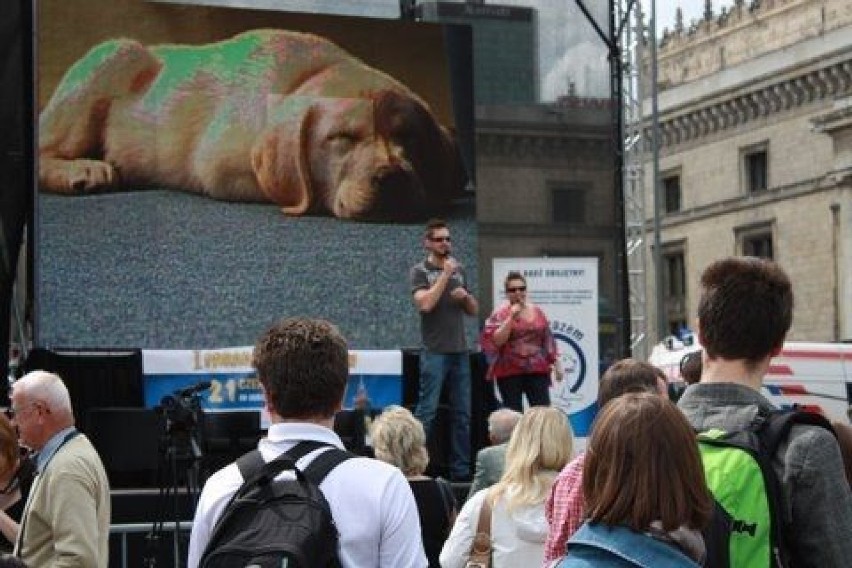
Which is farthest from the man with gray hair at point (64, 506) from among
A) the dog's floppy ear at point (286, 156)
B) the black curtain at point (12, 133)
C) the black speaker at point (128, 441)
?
the dog's floppy ear at point (286, 156)

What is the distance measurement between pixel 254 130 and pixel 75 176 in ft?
5.29

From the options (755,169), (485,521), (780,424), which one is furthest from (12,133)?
(755,169)

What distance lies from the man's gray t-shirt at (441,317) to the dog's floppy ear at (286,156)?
241cm

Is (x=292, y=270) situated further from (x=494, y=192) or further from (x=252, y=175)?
(x=494, y=192)

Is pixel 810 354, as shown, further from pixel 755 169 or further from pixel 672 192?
pixel 672 192

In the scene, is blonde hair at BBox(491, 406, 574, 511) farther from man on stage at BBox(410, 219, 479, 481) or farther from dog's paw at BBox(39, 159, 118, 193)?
dog's paw at BBox(39, 159, 118, 193)

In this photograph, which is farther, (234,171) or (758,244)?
(758,244)

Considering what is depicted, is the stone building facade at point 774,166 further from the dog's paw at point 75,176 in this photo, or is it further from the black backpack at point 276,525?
the black backpack at point 276,525

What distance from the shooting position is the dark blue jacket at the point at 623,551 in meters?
2.76

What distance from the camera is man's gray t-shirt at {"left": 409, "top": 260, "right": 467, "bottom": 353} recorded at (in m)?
11.7

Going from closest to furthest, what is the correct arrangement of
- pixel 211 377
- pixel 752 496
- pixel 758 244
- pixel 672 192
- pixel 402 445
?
pixel 752 496 → pixel 402 445 → pixel 211 377 → pixel 758 244 → pixel 672 192

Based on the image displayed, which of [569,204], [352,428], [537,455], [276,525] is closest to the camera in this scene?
[276,525]

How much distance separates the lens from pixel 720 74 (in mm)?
57875

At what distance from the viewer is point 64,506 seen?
512cm
